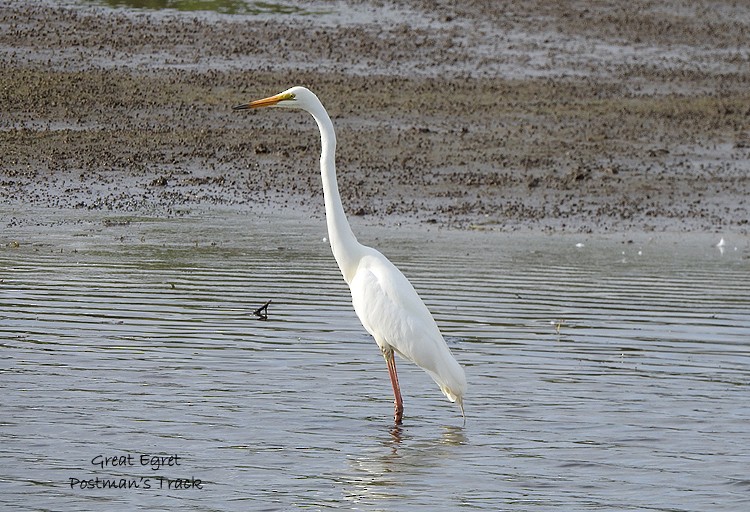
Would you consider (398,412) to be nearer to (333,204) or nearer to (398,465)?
(398,465)

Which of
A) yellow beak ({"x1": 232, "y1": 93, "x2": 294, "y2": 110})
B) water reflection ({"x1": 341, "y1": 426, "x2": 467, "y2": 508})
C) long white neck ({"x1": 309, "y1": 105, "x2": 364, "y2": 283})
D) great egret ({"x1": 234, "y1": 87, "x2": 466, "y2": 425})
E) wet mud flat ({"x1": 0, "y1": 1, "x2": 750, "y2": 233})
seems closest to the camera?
water reflection ({"x1": 341, "y1": 426, "x2": 467, "y2": 508})

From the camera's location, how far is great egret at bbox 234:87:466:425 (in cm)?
751

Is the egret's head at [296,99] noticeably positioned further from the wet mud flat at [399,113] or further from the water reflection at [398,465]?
the wet mud flat at [399,113]

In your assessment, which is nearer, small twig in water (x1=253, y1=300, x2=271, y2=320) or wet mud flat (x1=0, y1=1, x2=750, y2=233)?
small twig in water (x1=253, y1=300, x2=271, y2=320)

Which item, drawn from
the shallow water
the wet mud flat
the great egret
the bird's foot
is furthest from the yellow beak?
the wet mud flat

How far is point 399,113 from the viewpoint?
649 inches

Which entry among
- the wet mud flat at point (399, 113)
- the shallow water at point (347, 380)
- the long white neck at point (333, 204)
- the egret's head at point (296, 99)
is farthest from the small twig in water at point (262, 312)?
the wet mud flat at point (399, 113)

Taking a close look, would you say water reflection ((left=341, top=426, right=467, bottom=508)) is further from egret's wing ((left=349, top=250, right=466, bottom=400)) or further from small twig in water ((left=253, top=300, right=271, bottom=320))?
small twig in water ((left=253, top=300, right=271, bottom=320))

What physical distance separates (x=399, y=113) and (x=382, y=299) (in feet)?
29.9

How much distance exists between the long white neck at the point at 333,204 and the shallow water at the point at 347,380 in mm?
782

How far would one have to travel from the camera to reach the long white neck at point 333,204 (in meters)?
7.67

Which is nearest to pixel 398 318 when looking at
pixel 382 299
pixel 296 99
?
pixel 382 299

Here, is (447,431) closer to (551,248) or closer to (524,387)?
(524,387)

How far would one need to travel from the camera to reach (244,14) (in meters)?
19.4
